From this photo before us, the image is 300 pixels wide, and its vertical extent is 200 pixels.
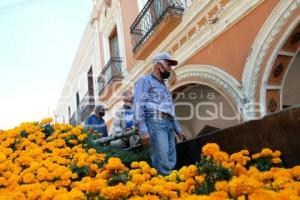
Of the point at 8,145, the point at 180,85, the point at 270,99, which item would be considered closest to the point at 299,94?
the point at 270,99

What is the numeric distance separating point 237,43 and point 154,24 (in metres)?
2.37

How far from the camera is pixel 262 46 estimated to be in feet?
18.9

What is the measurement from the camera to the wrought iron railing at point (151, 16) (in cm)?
776

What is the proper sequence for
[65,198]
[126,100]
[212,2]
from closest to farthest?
[65,198], [126,100], [212,2]

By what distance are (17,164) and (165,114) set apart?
1.45 metres

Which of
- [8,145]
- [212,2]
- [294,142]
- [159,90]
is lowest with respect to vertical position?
[294,142]

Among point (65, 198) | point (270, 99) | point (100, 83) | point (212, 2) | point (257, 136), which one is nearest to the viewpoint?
point (65, 198)

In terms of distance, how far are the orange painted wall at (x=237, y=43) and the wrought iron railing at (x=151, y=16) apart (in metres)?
1.09

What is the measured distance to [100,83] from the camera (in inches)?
525

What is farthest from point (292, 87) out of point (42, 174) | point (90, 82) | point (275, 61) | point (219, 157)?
point (90, 82)

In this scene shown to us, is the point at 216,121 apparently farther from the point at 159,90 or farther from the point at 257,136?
the point at 257,136

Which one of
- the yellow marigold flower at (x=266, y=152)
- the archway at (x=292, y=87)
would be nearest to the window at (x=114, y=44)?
the archway at (x=292, y=87)

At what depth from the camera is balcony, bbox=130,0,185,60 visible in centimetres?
775

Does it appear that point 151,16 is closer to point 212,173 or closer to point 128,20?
point 128,20
